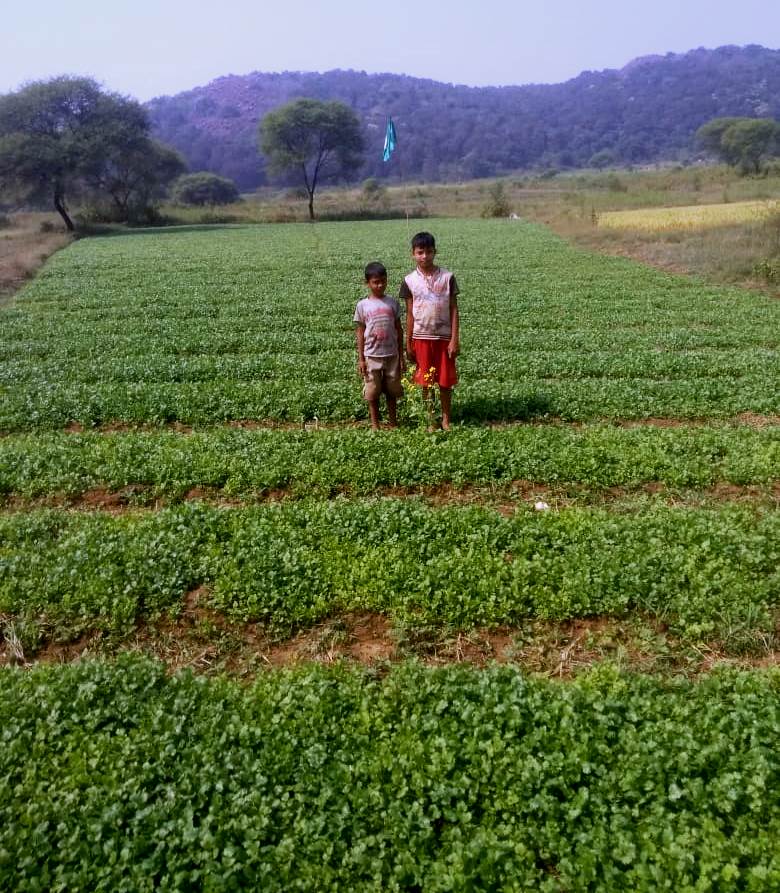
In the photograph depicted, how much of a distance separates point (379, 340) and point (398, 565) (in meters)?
3.71

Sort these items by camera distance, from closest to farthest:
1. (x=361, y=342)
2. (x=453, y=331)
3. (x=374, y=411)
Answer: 1. (x=453, y=331)
2. (x=361, y=342)
3. (x=374, y=411)

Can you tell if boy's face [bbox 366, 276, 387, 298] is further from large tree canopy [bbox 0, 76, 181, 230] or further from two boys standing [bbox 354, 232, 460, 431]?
large tree canopy [bbox 0, 76, 181, 230]

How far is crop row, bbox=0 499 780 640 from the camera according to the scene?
18.8 ft

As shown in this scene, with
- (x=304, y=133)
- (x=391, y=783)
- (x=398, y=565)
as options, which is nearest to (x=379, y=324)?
(x=398, y=565)

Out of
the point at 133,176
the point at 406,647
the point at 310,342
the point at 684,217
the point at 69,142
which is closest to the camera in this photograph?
the point at 406,647

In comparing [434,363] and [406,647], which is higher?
[434,363]

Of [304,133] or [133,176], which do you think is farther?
[304,133]

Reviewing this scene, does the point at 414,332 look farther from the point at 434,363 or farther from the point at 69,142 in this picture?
the point at 69,142

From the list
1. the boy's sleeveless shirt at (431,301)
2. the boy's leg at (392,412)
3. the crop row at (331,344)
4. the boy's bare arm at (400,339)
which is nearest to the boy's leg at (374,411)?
the boy's leg at (392,412)

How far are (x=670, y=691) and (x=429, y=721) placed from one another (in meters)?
1.77

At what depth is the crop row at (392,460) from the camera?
803cm

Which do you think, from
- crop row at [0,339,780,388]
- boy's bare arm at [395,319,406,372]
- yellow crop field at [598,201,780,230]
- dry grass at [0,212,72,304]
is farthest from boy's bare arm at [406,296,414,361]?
yellow crop field at [598,201,780,230]

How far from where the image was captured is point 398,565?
6.15 meters

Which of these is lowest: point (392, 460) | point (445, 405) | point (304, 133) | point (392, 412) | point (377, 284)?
point (392, 460)
